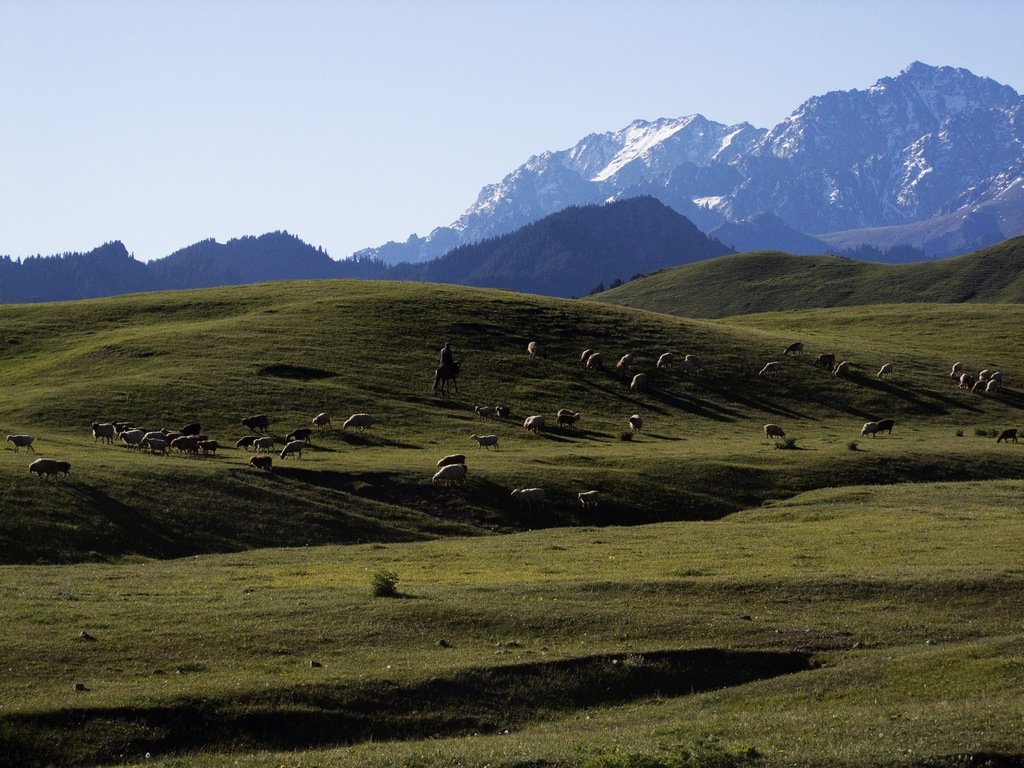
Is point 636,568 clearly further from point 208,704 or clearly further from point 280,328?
point 280,328

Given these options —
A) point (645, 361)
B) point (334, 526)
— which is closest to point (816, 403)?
point (645, 361)

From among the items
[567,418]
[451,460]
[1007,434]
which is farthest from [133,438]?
[1007,434]

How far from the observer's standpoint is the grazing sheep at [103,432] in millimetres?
62844

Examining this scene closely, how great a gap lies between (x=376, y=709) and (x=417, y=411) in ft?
170

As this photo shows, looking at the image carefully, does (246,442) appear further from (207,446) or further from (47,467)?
(47,467)

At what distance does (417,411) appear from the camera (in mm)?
75750

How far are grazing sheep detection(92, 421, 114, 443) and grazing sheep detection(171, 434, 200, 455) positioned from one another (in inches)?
197

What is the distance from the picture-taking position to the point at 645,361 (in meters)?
96.1

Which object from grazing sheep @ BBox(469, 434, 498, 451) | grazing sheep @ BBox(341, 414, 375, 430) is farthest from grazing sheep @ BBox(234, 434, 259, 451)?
grazing sheep @ BBox(469, 434, 498, 451)

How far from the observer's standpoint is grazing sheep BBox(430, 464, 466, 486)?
54.8 meters

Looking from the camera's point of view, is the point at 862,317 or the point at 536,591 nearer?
the point at 536,591

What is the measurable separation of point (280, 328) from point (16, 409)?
3054cm

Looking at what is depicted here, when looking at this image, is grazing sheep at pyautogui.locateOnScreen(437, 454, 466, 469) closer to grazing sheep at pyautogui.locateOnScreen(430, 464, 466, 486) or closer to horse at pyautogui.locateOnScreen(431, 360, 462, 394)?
grazing sheep at pyautogui.locateOnScreen(430, 464, 466, 486)

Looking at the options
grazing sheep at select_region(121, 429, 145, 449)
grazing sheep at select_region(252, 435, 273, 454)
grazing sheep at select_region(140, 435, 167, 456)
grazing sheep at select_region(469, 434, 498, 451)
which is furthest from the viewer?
grazing sheep at select_region(469, 434, 498, 451)
